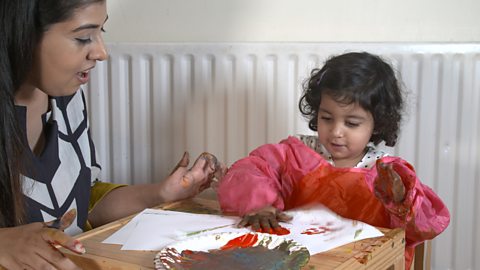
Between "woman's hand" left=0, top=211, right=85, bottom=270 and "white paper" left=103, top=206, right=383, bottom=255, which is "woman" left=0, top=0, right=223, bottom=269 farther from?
"white paper" left=103, top=206, right=383, bottom=255

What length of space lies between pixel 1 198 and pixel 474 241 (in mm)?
1224

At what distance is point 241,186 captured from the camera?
1.18 metres

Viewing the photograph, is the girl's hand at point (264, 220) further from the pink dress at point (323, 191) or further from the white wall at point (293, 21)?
the white wall at point (293, 21)

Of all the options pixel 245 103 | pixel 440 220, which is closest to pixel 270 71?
pixel 245 103

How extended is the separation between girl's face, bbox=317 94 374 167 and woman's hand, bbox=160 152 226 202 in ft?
0.72

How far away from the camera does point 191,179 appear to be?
4.33 ft

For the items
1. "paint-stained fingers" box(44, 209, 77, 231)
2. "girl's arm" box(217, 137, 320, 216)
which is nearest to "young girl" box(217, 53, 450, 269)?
"girl's arm" box(217, 137, 320, 216)

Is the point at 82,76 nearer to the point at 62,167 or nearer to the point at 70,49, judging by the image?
the point at 70,49

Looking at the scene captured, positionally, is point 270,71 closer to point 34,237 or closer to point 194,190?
point 194,190

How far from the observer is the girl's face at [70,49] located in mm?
1098

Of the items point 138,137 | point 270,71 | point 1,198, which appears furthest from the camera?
point 138,137

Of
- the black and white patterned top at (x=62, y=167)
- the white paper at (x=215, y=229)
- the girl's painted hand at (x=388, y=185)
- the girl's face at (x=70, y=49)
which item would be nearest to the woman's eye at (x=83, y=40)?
the girl's face at (x=70, y=49)

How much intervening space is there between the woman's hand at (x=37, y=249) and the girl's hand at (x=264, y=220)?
0.92ft

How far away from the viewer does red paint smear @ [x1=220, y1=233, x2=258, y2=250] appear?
35.6 inches
